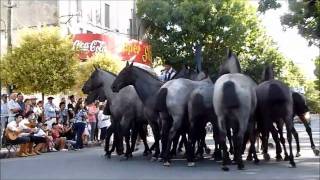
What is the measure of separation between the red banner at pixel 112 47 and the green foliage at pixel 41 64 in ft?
19.9

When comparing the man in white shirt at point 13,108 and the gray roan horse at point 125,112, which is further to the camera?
the man in white shirt at point 13,108

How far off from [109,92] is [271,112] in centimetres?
524

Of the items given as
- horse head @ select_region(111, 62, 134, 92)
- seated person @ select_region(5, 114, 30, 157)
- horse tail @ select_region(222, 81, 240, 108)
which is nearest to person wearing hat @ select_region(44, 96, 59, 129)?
seated person @ select_region(5, 114, 30, 157)

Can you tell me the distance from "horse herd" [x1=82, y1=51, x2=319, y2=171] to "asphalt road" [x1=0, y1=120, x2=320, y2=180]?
1.16 ft

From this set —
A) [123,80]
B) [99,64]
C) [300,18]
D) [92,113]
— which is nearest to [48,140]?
[92,113]

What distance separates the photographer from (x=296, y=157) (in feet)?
48.3

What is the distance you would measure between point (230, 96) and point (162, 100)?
2174 millimetres

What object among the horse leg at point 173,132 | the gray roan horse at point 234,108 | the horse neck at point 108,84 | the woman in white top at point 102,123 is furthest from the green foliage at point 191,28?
the gray roan horse at point 234,108

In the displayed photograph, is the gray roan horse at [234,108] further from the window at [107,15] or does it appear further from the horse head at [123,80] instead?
the window at [107,15]

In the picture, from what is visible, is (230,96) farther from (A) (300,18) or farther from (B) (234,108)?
(A) (300,18)

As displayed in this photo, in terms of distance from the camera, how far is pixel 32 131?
56.1 ft

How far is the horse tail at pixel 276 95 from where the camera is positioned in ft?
41.9

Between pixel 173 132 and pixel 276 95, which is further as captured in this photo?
pixel 173 132

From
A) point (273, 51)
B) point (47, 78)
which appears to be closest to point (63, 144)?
point (47, 78)
